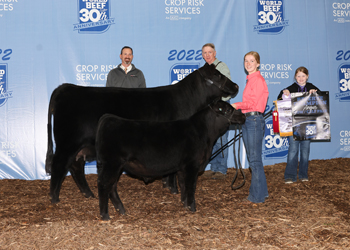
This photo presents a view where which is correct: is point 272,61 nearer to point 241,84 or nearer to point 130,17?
point 241,84

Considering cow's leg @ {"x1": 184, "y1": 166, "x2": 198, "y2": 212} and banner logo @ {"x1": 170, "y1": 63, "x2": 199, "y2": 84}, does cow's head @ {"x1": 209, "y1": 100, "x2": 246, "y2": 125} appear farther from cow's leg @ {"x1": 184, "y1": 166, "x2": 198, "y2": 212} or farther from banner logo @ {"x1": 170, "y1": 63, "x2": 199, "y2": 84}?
banner logo @ {"x1": 170, "y1": 63, "x2": 199, "y2": 84}

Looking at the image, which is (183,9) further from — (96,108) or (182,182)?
(182,182)

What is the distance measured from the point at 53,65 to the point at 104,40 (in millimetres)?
1171

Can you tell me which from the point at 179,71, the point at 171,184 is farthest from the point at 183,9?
the point at 171,184

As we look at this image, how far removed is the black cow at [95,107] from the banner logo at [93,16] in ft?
8.49

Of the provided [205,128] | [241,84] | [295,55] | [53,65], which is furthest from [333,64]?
[53,65]

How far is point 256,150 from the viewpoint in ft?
14.1

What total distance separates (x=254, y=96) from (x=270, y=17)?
399 centimetres

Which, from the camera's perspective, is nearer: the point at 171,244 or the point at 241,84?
the point at 171,244

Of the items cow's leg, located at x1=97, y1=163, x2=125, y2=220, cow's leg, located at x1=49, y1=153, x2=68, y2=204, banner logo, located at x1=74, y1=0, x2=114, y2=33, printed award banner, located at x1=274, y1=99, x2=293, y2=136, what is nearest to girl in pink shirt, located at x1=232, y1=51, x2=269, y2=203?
printed award banner, located at x1=274, y1=99, x2=293, y2=136

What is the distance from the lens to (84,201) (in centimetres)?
468

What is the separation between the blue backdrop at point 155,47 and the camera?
21.9 ft

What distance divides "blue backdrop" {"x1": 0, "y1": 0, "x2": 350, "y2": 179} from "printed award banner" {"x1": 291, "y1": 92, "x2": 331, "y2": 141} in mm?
2061

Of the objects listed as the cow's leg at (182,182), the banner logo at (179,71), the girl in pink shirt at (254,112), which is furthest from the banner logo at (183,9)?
the cow's leg at (182,182)
